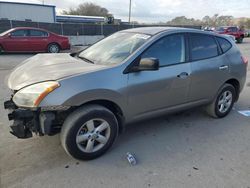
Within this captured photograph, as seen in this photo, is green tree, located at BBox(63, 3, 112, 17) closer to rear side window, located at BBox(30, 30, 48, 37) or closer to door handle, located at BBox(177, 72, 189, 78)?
rear side window, located at BBox(30, 30, 48, 37)

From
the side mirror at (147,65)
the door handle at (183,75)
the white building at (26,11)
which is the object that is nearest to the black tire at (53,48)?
the door handle at (183,75)

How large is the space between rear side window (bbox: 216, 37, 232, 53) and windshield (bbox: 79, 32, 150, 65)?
168 cm

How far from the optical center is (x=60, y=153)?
9.84 ft

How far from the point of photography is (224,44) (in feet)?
13.8

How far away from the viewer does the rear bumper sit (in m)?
2.49

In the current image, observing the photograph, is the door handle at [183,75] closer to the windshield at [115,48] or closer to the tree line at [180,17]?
the windshield at [115,48]

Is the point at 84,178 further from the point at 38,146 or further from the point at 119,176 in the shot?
the point at 38,146

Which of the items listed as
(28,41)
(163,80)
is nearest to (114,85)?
(163,80)

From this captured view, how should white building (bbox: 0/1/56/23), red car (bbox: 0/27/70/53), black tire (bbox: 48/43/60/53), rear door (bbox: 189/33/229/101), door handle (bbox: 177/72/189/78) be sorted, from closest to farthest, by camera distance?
door handle (bbox: 177/72/189/78) < rear door (bbox: 189/33/229/101) < red car (bbox: 0/27/70/53) < black tire (bbox: 48/43/60/53) < white building (bbox: 0/1/56/23)

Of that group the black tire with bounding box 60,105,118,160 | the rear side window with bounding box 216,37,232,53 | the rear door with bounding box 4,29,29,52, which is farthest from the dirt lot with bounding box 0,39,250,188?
the rear door with bounding box 4,29,29,52

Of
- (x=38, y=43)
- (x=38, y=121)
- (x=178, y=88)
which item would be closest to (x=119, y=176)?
(x=38, y=121)

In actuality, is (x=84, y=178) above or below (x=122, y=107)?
below

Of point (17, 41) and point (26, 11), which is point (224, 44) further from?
point (26, 11)

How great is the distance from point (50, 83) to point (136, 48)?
4.17ft
